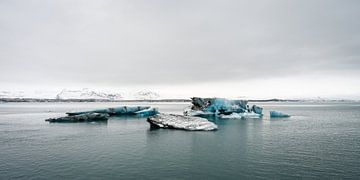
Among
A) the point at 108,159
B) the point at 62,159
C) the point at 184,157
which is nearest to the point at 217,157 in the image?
the point at 184,157

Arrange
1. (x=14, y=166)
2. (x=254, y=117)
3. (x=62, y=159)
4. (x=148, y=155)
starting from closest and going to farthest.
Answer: (x=14, y=166) → (x=62, y=159) → (x=148, y=155) → (x=254, y=117)

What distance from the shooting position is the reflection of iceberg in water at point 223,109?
49125mm

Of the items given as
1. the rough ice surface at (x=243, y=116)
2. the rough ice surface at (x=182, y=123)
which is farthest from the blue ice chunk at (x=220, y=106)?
the rough ice surface at (x=182, y=123)

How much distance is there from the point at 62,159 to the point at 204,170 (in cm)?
917

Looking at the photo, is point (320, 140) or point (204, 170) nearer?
point (204, 170)

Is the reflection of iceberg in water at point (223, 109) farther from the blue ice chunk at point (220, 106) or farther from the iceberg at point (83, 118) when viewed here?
the iceberg at point (83, 118)

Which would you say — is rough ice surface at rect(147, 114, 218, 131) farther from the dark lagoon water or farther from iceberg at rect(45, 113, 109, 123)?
iceberg at rect(45, 113, 109, 123)

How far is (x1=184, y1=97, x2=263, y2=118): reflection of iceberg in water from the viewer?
4912 centimetres

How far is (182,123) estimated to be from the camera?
1163 inches

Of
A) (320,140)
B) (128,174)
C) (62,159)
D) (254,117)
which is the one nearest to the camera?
(128,174)

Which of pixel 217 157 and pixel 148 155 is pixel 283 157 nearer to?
pixel 217 157

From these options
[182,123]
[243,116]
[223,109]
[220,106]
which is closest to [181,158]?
[182,123]

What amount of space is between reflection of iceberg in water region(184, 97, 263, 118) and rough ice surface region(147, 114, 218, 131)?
1736 centimetres

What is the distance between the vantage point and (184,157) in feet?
53.7
